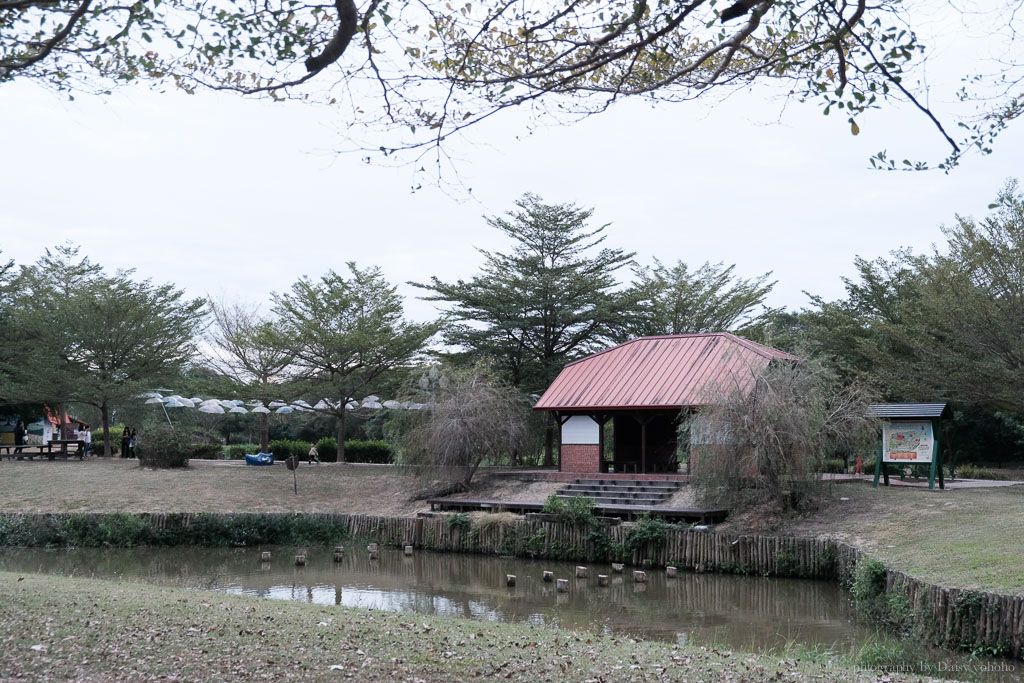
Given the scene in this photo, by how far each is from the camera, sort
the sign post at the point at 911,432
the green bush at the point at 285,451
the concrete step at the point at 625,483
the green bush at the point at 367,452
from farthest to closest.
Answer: the green bush at the point at 367,452 < the green bush at the point at 285,451 < the concrete step at the point at 625,483 < the sign post at the point at 911,432

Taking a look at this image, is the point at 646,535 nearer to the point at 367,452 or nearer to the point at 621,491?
the point at 621,491

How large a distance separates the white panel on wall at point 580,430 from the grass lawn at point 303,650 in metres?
16.3

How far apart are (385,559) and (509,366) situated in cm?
1335

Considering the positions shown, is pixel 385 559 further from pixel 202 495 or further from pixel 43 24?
pixel 43 24

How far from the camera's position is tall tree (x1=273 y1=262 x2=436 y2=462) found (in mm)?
33344

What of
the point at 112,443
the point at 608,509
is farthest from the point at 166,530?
the point at 112,443

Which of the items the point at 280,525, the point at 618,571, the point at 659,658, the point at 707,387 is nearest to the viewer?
the point at 659,658

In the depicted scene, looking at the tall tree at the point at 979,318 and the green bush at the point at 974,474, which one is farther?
the green bush at the point at 974,474

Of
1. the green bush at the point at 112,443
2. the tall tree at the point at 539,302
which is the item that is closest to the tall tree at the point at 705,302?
the tall tree at the point at 539,302

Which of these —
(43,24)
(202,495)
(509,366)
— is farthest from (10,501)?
(43,24)

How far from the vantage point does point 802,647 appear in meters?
11.5

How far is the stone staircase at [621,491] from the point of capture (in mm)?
23203

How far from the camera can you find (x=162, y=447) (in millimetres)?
30234

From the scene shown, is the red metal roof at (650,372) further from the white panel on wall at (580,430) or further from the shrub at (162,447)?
the shrub at (162,447)
